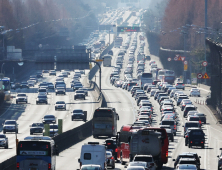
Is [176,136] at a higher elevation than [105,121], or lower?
lower

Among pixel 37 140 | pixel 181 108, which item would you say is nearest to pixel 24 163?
pixel 37 140

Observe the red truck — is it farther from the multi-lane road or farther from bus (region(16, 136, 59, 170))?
bus (region(16, 136, 59, 170))

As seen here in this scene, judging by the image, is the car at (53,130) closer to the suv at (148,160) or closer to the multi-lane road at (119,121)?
the multi-lane road at (119,121)

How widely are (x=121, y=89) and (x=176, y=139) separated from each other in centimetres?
Result: 7078

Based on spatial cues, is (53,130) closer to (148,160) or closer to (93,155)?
(93,155)

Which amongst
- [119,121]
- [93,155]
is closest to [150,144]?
[93,155]

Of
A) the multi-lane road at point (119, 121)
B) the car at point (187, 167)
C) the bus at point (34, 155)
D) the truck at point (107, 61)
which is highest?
the truck at point (107, 61)

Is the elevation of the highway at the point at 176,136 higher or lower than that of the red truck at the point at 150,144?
lower

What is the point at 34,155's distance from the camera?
3275 cm

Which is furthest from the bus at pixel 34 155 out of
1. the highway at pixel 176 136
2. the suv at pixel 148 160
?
the highway at pixel 176 136

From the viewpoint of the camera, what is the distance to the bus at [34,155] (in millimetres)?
32656

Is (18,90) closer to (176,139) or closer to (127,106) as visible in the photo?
(127,106)

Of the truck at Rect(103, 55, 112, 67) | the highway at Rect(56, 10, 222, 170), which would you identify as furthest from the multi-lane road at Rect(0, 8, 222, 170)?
the truck at Rect(103, 55, 112, 67)

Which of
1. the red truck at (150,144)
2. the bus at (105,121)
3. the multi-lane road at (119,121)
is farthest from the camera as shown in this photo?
the bus at (105,121)
